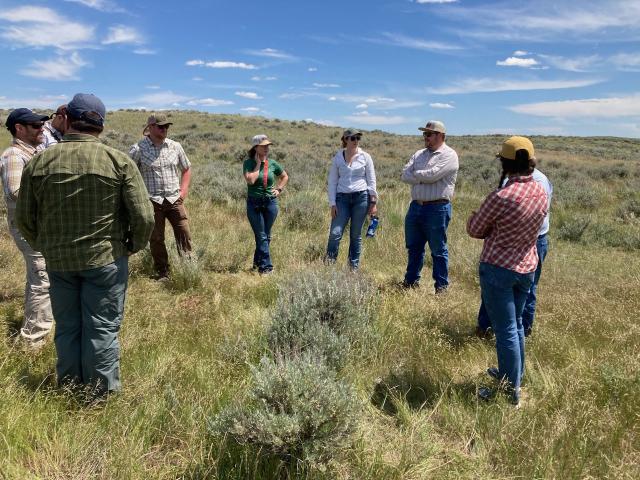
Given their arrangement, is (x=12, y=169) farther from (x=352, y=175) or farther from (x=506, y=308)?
(x=506, y=308)

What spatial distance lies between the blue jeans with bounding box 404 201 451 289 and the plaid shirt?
1866mm

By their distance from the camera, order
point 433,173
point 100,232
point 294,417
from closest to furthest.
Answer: point 294,417
point 100,232
point 433,173

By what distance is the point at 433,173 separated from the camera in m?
4.48

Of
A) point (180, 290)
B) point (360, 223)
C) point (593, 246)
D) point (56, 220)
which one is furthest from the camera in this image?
point (593, 246)

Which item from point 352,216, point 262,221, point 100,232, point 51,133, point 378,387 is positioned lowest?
point 378,387

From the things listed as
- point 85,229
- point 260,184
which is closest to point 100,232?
point 85,229

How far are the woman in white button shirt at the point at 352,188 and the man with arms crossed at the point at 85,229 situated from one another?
9.46 ft

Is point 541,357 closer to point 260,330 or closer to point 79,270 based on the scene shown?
point 260,330

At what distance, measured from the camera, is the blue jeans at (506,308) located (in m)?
2.77

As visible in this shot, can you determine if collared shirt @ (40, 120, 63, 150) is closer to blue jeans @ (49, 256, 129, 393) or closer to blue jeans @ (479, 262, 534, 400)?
blue jeans @ (49, 256, 129, 393)

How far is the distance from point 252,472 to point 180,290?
10.4 ft

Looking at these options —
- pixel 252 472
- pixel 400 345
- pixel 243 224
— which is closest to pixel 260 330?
pixel 400 345

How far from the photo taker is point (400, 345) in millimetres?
3646

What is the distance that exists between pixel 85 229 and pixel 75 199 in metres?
0.19
